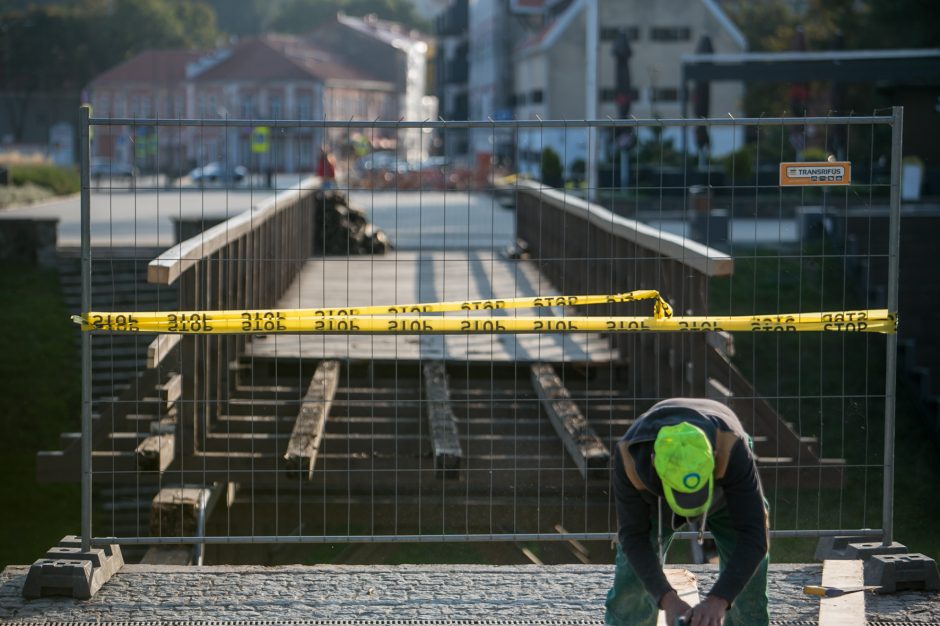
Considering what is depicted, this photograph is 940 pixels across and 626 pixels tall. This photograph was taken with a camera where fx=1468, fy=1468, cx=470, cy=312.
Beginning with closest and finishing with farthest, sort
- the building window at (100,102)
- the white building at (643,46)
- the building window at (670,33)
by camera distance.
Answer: the white building at (643,46)
the building window at (670,33)
the building window at (100,102)

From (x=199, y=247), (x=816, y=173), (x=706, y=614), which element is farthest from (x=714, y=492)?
(x=199, y=247)

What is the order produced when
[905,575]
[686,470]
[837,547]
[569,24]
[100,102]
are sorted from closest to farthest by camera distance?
[686,470] → [905,575] → [837,547] → [569,24] → [100,102]

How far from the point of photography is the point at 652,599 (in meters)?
5.00

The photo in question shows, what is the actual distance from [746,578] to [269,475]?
4.80 m

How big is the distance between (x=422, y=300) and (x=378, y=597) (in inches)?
313

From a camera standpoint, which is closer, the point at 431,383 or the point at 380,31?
the point at 431,383

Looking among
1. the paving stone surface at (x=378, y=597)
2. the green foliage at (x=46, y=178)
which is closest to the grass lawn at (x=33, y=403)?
the paving stone surface at (x=378, y=597)

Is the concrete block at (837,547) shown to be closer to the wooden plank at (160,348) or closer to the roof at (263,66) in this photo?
the wooden plank at (160,348)

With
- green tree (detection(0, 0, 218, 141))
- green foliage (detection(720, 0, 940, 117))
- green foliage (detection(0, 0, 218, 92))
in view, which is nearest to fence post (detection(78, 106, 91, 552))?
green foliage (detection(720, 0, 940, 117))

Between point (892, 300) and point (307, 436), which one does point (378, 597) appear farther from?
point (892, 300)

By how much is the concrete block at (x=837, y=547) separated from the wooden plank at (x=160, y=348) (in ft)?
12.0

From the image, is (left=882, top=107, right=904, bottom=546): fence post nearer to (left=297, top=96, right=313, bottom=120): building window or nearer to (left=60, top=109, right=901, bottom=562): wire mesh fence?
(left=60, top=109, right=901, bottom=562): wire mesh fence

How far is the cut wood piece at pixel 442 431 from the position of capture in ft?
28.2

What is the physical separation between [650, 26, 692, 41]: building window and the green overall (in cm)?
6700
